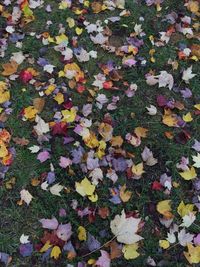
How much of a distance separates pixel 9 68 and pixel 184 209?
2.25 metres

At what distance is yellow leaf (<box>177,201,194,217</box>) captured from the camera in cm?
337

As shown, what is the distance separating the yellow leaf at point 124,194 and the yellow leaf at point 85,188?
0.78ft

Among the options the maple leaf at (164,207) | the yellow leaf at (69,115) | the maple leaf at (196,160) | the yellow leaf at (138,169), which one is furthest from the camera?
the yellow leaf at (69,115)

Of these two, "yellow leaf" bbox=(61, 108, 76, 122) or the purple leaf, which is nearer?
the purple leaf

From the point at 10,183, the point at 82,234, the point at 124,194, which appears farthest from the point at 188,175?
the point at 10,183

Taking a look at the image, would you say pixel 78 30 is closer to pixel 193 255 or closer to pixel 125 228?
pixel 125 228

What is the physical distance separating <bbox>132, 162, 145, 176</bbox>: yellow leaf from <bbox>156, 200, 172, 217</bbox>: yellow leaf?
31cm

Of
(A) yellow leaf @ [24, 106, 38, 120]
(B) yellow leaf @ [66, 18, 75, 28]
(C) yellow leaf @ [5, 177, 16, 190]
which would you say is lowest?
(C) yellow leaf @ [5, 177, 16, 190]

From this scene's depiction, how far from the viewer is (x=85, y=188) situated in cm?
343

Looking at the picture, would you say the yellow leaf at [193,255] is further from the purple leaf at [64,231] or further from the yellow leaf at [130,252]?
the purple leaf at [64,231]

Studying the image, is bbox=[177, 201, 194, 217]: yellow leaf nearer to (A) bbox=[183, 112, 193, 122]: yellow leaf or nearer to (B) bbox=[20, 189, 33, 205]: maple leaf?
(A) bbox=[183, 112, 193, 122]: yellow leaf

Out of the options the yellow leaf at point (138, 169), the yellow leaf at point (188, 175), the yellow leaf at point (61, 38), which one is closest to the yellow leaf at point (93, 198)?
the yellow leaf at point (138, 169)

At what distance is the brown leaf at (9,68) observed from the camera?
13.9 feet

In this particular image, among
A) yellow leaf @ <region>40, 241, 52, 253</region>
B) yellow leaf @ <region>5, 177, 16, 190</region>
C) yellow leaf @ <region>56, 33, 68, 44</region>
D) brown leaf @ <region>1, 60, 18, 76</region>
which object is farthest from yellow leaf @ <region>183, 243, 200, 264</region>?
yellow leaf @ <region>56, 33, 68, 44</region>
